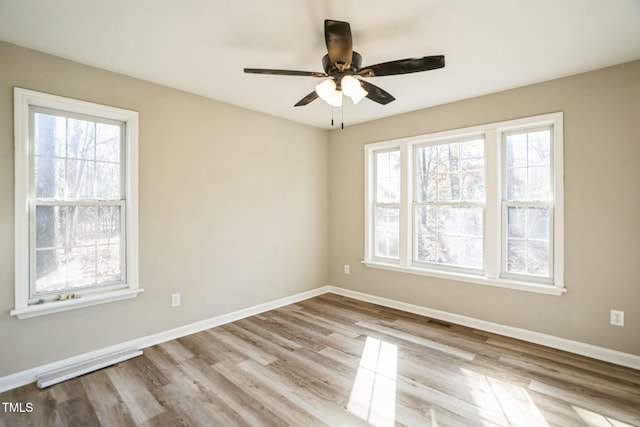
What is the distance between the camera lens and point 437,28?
2129mm

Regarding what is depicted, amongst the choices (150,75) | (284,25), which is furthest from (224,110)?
(284,25)

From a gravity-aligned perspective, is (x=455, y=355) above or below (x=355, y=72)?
below

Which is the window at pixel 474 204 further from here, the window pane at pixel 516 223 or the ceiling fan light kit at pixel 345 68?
the ceiling fan light kit at pixel 345 68

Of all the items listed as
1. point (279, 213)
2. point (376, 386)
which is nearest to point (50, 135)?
point (279, 213)

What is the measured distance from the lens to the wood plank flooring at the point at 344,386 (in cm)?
197

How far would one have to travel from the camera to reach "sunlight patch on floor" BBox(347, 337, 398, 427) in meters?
2.00

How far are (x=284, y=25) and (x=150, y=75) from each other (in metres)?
1.53

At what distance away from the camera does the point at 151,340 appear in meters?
2.98

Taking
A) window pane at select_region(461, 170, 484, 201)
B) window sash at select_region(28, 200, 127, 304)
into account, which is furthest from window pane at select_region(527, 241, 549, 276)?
window sash at select_region(28, 200, 127, 304)

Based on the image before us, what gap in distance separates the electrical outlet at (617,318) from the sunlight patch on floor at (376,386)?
6.16ft

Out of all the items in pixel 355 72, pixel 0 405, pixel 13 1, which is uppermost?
pixel 13 1

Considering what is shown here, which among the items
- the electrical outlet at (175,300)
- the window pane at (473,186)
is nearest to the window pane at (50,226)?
the electrical outlet at (175,300)

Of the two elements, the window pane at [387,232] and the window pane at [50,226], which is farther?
the window pane at [387,232]

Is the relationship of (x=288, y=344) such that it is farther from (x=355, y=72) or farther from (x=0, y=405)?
(x=355, y=72)
